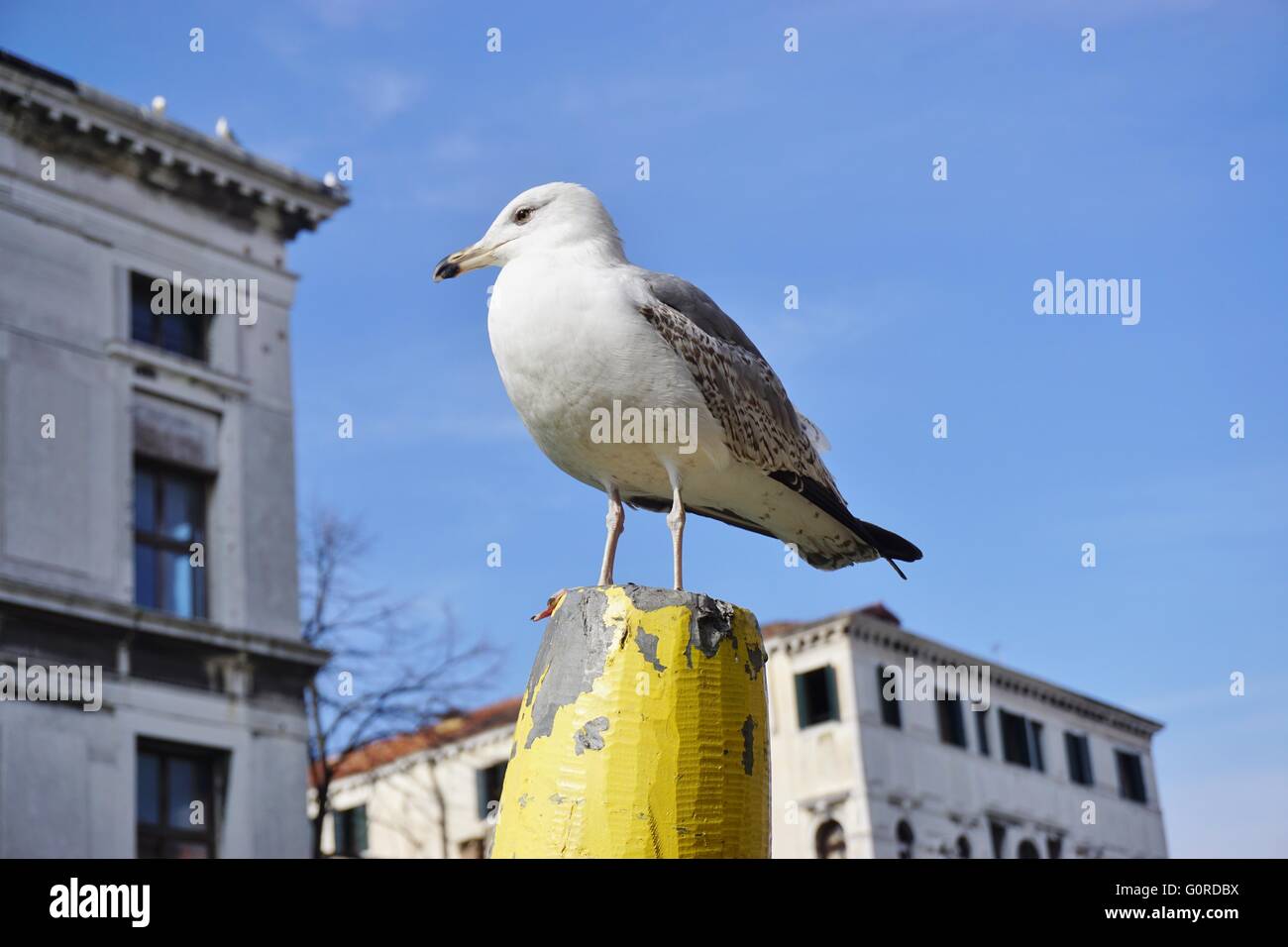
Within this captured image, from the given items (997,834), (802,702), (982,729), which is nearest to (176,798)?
(802,702)

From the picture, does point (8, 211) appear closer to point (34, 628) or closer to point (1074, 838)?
point (34, 628)

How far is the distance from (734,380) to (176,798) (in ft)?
62.2

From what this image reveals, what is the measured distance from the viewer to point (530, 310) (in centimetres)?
457

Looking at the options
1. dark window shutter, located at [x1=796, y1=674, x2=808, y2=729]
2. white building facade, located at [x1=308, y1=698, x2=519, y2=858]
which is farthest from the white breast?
white building facade, located at [x1=308, y1=698, x2=519, y2=858]

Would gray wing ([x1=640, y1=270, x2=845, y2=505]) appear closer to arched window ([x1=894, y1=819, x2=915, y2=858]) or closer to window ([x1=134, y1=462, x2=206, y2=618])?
window ([x1=134, y1=462, x2=206, y2=618])

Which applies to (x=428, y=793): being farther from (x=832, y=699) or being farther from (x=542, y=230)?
(x=542, y=230)

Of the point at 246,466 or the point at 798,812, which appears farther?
the point at 798,812

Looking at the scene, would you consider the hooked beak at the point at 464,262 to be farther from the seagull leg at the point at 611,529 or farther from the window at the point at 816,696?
the window at the point at 816,696

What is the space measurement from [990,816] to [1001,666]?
4163 millimetres

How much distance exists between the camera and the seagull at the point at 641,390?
455 cm

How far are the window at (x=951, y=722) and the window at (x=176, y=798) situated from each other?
25.6m

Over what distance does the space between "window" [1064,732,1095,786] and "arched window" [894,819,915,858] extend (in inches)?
359

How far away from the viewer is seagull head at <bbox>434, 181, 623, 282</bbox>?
4.94 m
